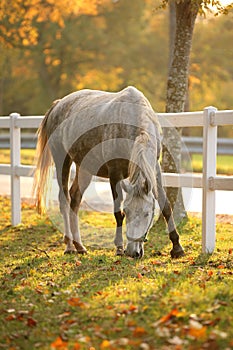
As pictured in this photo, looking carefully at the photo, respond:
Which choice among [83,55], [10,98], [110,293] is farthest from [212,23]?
[110,293]

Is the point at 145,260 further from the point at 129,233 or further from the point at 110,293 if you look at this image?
the point at 110,293

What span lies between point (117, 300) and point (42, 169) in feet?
11.9

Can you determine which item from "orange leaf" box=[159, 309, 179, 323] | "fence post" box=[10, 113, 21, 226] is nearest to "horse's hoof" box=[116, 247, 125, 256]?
"orange leaf" box=[159, 309, 179, 323]

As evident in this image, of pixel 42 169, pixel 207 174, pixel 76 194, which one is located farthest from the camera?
pixel 42 169

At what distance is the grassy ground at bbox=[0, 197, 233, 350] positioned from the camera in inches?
151

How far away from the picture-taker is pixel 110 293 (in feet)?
15.8

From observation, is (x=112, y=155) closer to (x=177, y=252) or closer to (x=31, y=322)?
(x=177, y=252)

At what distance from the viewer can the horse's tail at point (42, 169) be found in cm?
789

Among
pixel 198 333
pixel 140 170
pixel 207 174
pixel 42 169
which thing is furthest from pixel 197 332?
pixel 42 169

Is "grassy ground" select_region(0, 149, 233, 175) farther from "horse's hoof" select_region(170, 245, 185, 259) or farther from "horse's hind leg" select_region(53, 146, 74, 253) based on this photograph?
"horse's hoof" select_region(170, 245, 185, 259)

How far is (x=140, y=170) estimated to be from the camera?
566cm

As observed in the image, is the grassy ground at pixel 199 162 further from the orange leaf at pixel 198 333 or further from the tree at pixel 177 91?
the orange leaf at pixel 198 333

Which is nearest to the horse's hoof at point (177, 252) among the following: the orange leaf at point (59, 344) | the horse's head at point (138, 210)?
the horse's head at point (138, 210)

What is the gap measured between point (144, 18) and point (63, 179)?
88.5 feet
